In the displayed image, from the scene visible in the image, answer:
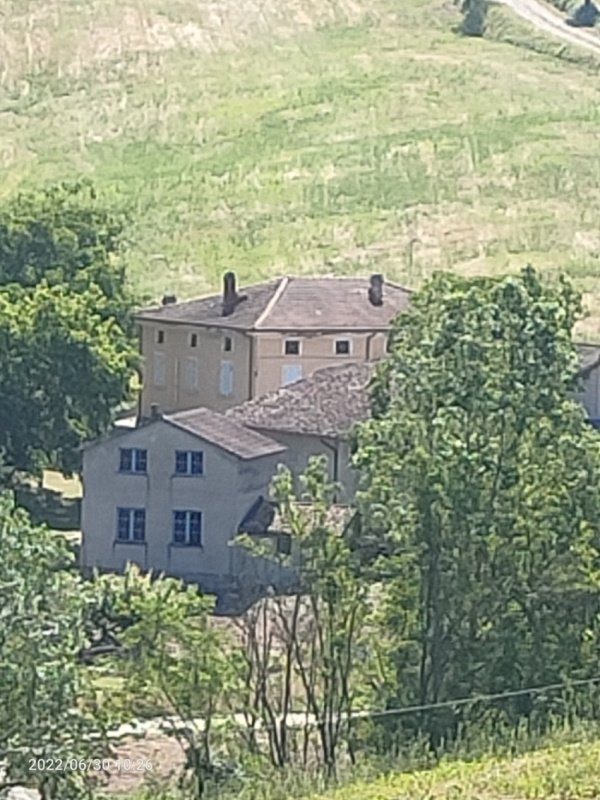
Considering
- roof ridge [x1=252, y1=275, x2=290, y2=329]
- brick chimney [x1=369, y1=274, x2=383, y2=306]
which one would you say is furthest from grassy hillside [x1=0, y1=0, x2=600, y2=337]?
roof ridge [x1=252, y1=275, x2=290, y2=329]

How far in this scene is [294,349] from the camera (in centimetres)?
5559

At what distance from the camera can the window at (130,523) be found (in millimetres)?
44375

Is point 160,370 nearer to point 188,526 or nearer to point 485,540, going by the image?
point 188,526

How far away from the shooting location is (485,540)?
28.6 m

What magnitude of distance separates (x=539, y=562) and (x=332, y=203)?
4922 centimetres

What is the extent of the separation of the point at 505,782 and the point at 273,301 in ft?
138

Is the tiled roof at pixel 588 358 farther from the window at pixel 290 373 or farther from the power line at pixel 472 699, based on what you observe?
the power line at pixel 472 699

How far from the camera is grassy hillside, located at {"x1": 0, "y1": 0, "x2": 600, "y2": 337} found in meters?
72.4

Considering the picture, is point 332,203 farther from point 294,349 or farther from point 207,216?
point 294,349

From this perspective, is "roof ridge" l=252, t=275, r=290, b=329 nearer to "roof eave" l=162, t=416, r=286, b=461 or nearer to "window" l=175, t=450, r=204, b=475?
"roof eave" l=162, t=416, r=286, b=461

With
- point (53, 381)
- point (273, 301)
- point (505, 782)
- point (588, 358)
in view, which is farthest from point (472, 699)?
point (273, 301)

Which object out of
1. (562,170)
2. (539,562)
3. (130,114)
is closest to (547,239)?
(562,170)

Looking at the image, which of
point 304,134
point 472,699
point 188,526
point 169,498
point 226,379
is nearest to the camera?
point 472,699

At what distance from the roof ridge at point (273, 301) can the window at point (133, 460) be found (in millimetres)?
10991
